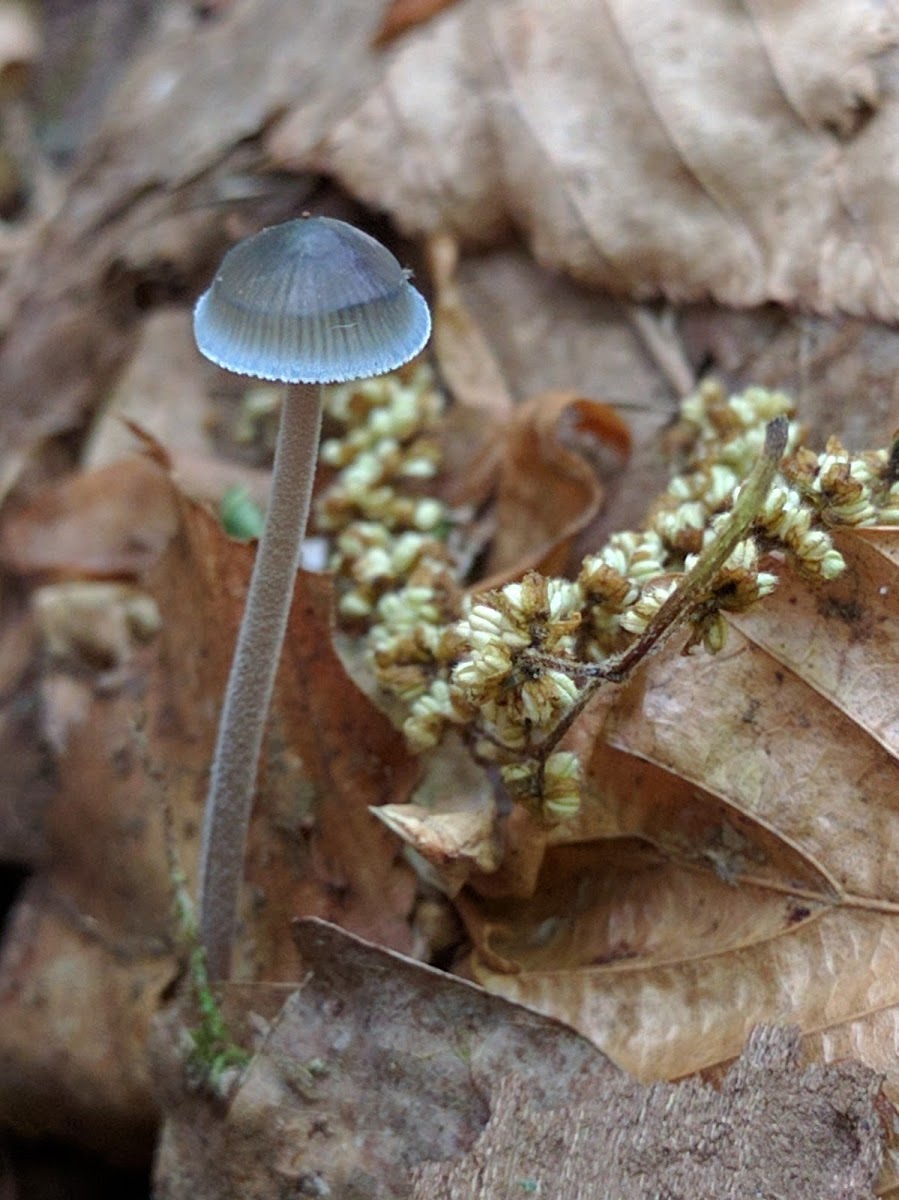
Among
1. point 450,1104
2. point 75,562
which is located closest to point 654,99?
point 75,562

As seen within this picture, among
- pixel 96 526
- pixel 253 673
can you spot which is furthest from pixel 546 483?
pixel 96 526

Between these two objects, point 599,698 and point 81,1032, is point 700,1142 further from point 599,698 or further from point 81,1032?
point 81,1032

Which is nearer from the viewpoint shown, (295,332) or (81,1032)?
(295,332)

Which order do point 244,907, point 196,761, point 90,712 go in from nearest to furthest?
point 244,907
point 196,761
point 90,712

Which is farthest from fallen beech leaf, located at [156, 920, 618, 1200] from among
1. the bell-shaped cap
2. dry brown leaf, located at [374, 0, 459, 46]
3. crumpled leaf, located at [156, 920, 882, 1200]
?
dry brown leaf, located at [374, 0, 459, 46]

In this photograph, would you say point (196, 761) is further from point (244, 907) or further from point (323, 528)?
point (323, 528)

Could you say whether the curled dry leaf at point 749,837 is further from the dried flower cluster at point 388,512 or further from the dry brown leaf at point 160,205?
the dry brown leaf at point 160,205

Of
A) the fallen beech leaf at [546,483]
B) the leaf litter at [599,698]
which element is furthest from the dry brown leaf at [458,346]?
the fallen beech leaf at [546,483]
